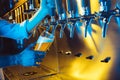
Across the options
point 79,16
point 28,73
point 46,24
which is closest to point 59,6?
point 46,24

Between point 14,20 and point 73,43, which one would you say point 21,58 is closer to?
point 14,20

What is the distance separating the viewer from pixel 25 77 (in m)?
2.05

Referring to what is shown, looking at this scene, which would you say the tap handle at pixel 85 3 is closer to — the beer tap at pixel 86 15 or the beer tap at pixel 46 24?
the beer tap at pixel 86 15

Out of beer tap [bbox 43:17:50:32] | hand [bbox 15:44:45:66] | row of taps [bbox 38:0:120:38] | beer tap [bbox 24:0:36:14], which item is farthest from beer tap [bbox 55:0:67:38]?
hand [bbox 15:44:45:66]

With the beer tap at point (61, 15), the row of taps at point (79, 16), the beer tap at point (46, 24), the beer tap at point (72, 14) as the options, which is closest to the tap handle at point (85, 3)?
the row of taps at point (79, 16)

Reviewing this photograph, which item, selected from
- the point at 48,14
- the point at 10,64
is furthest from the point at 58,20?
the point at 10,64

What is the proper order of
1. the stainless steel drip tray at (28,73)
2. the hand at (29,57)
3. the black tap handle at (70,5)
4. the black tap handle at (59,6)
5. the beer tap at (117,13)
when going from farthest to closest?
the hand at (29,57) < the stainless steel drip tray at (28,73) < the black tap handle at (59,6) < the black tap handle at (70,5) < the beer tap at (117,13)

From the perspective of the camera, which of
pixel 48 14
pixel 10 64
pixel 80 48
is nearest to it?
pixel 80 48

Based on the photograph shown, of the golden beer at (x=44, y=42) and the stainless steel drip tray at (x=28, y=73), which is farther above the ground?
the golden beer at (x=44, y=42)

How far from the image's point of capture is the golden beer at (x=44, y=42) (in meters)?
2.21

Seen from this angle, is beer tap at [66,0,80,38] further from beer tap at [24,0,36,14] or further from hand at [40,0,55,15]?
beer tap at [24,0,36,14]

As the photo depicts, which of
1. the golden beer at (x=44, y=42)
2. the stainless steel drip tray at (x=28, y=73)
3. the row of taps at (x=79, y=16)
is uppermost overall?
the row of taps at (x=79, y=16)

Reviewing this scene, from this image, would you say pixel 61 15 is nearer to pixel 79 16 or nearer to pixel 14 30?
pixel 79 16

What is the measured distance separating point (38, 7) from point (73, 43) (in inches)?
23.0
